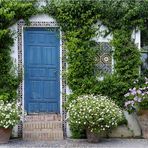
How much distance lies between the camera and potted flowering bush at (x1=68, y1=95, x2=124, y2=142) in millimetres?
10570

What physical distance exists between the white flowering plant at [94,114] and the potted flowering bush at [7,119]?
1.29m

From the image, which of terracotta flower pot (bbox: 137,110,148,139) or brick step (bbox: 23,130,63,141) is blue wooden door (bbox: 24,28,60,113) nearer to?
brick step (bbox: 23,130,63,141)

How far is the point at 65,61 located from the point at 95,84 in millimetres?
941

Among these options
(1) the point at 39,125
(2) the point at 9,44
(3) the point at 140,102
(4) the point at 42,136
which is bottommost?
(4) the point at 42,136

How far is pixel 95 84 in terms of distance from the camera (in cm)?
1156

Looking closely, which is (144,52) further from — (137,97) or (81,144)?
(81,144)

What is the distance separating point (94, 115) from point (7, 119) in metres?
1.96

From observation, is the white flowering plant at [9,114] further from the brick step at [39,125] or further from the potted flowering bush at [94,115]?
the potted flowering bush at [94,115]

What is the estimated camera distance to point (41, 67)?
11.7 m

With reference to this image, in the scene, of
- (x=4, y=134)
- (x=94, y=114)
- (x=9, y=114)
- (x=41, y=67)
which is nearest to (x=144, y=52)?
(x=94, y=114)

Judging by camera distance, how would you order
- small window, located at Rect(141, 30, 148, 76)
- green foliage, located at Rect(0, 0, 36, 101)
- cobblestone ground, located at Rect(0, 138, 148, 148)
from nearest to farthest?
cobblestone ground, located at Rect(0, 138, 148, 148)
green foliage, located at Rect(0, 0, 36, 101)
small window, located at Rect(141, 30, 148, 76)

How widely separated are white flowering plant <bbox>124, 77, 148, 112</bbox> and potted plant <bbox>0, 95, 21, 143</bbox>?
265 cm

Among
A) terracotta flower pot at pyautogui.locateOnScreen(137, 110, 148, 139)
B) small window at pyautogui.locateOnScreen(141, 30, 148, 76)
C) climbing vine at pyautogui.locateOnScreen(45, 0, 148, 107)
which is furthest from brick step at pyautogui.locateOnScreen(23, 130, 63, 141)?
small window at pyautogui.locateOnScreen(141, 30, 148, 76)

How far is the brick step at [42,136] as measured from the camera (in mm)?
Answer: 11164
